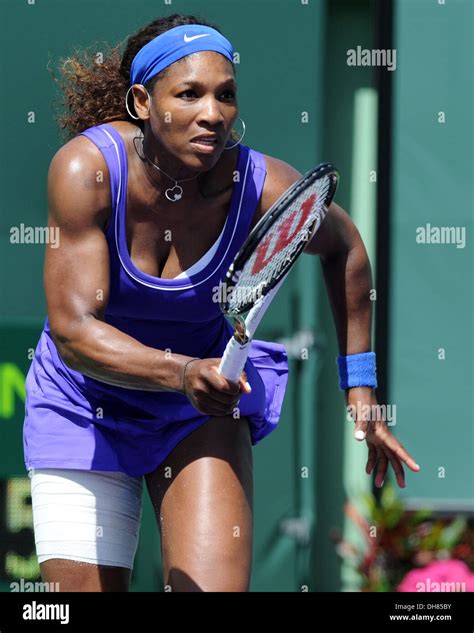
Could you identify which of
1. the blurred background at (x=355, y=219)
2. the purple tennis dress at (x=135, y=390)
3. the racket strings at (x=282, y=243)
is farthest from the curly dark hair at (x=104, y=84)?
the blurred background at (x=355, y=219)

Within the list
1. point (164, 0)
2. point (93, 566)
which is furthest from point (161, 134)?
point (164, 0)

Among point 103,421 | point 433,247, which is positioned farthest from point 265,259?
point 433,247

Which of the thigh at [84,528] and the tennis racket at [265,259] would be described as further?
the thigh at [84,528]

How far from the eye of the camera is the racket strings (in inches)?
103

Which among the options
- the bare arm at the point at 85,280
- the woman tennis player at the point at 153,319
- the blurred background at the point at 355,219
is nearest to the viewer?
the bare arm at the point at 85,280

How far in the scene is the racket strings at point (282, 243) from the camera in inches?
103

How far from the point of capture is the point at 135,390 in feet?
10.3

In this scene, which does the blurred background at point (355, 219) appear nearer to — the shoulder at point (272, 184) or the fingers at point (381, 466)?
the fingers at point (381, 466)

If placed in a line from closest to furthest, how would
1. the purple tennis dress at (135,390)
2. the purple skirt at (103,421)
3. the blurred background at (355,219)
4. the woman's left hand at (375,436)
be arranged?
the purple tennis dress at (135,390), the purple skirt at (103,421), the woman's left hand at (375,436), the blurred background at (355,219)

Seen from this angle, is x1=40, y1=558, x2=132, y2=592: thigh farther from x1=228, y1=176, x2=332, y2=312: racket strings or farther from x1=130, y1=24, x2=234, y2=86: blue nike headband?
x1=130, y1=24, x2=234, y2=86: blue nike headband

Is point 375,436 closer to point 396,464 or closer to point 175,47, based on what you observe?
point 396,464

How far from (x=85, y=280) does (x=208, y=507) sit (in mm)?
600

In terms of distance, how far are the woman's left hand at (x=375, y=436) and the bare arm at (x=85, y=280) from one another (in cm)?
68

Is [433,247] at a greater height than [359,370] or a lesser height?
greater
